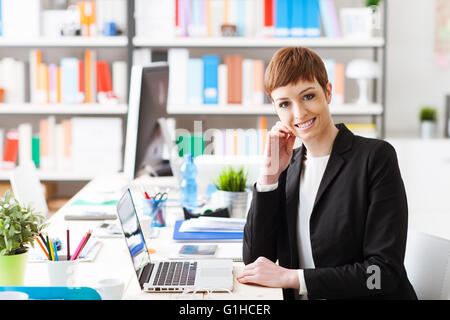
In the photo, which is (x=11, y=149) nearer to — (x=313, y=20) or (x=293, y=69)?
(x=313, y=20)

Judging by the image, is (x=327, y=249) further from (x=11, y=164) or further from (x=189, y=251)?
(x=11, y=164)

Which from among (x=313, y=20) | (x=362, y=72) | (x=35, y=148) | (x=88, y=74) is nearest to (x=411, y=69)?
(x=362, y=72)

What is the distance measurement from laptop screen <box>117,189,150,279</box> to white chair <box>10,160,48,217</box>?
961 millimetres

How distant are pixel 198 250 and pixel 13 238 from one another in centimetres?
57

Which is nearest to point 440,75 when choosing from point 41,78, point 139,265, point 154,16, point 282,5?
point 282,5

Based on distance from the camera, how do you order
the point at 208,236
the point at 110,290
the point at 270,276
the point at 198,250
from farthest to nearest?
the point at 208,236
the point at 198,250
the point at 270,276
the point at 110,290

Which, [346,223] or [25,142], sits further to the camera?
[25,142]

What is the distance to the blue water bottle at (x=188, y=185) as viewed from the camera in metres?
2.27

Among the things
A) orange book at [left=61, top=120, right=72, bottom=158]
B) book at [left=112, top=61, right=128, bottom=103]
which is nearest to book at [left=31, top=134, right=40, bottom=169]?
orange book at [left=61, top=120, right=72, bottom=158]

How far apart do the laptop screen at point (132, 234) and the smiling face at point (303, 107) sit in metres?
0.44

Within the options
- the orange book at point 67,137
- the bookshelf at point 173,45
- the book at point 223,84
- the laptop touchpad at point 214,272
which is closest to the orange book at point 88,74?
the bookshelf at point 173,45

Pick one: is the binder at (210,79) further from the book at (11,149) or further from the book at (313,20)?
the book at (11,149)

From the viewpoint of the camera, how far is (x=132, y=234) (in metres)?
1.43
